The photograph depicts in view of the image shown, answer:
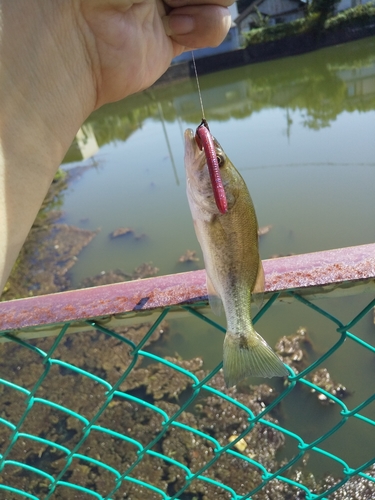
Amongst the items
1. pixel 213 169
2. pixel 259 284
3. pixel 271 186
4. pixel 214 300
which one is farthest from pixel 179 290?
pixel 271 186

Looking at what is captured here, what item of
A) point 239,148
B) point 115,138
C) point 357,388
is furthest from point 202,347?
point 115,138

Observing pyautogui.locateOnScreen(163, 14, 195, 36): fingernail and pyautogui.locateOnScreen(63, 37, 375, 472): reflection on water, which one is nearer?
pyautogui.locateOnScreen(163, 14, 195, 36): fingernail

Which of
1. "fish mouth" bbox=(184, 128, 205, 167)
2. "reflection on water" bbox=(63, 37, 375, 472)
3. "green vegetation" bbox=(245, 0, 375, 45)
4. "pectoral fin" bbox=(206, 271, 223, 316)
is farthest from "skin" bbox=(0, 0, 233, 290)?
"green vegetation" bbox=(245, 0, 375, 45)

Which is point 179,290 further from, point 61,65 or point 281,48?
point 281,48

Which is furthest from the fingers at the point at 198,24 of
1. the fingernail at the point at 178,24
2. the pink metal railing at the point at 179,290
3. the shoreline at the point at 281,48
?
the shoreline at the point at 281,48

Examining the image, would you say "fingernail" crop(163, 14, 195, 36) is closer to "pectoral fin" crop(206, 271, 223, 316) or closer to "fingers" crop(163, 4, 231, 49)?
"fingers" crop(163, 4, 231, 49)

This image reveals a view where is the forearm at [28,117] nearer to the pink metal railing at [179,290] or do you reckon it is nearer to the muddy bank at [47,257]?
the pink metal railing at [179,290]
